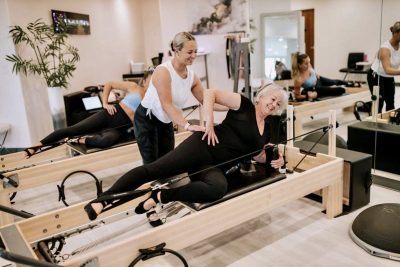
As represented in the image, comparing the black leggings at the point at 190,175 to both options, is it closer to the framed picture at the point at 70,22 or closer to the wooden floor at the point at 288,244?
the wooden floor at the point at 288,244

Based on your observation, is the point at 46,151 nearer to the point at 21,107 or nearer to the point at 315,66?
the point at 21,107

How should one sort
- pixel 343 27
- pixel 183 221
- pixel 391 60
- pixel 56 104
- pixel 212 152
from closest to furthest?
pixel 183 221, pixel 212 152, pixel 391 60, pixel 343 27, pixel 56 104

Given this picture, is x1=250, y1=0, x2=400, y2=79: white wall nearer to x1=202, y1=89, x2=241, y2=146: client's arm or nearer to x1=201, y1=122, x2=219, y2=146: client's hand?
x1=202, y1=89, x2=241, y2=146: client's arm

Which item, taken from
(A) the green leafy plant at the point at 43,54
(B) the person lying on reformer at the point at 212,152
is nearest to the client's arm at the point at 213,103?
(B) the person lying on reformer at the point at 212,152

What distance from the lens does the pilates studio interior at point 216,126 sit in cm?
182

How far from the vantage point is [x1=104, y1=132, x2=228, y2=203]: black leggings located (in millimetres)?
1819

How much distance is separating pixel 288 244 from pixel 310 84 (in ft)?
8.50

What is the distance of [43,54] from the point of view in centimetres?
462

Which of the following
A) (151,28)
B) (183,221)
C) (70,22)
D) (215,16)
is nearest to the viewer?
(183,221)

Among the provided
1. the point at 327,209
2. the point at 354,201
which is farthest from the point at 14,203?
the point at 354,201

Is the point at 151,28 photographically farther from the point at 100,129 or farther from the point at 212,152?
the point at 212,152

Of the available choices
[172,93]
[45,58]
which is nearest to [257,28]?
[45,58]

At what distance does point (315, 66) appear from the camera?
4.22 m

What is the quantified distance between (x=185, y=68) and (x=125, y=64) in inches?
162
